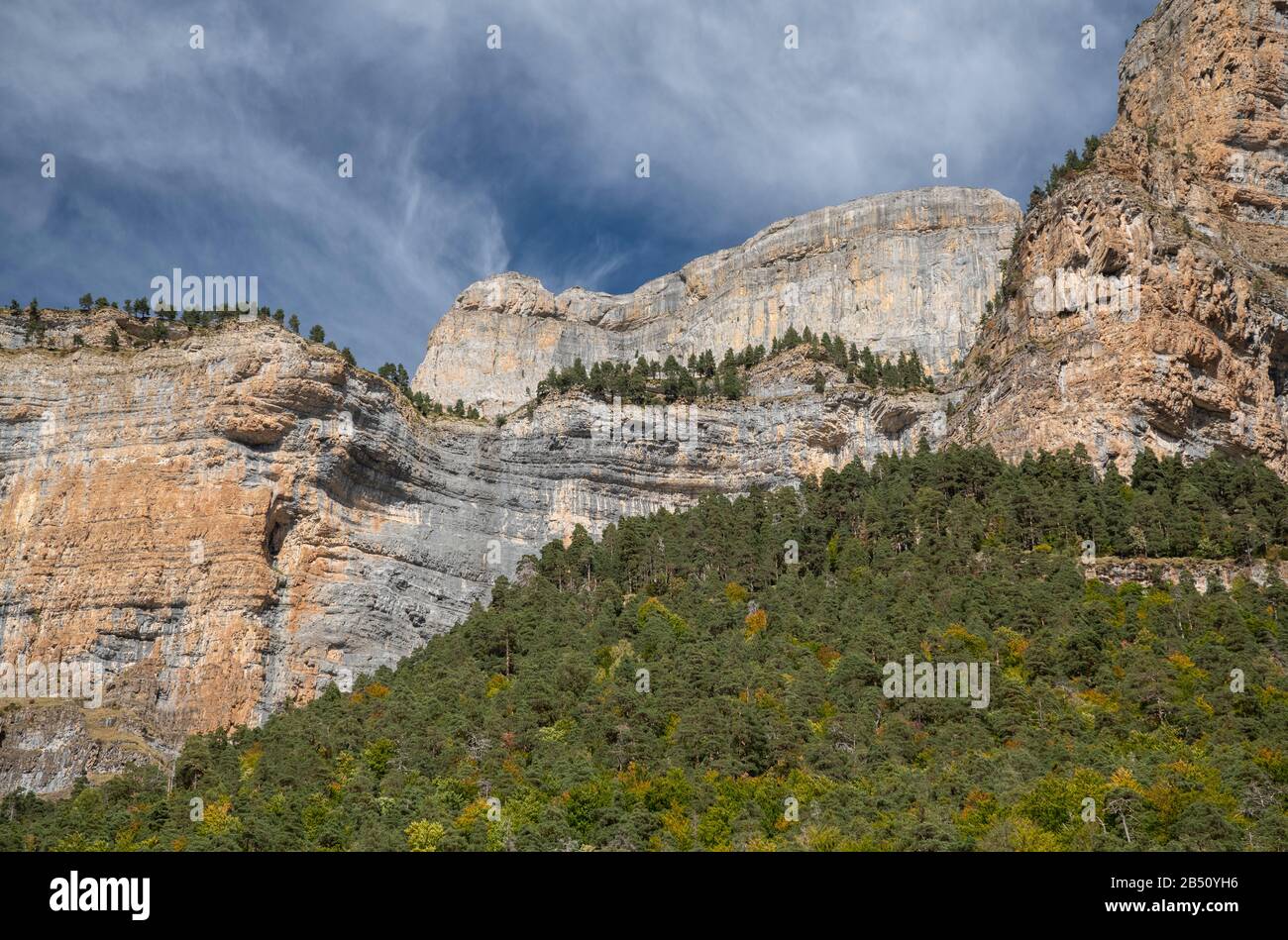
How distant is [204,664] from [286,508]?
376 inches

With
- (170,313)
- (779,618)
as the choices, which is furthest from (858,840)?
(170,313)

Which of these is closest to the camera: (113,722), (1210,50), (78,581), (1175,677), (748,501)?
(1175,677)

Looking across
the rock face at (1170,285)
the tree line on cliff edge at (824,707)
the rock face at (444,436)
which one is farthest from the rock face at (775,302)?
the tree line on cliff edge at (824,707)

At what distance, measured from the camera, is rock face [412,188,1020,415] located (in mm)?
108875

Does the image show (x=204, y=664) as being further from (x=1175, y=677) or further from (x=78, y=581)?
(x=1175, y=677)

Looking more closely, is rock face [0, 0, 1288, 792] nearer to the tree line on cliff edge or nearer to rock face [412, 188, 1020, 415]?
the tree line on cliff edge

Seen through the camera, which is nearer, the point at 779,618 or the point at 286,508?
the point at 779,618

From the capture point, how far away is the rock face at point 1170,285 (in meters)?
76.6

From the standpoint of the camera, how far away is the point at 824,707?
51.4 m

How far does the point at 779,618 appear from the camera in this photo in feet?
196

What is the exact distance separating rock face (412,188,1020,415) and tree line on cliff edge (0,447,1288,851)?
37490 mm

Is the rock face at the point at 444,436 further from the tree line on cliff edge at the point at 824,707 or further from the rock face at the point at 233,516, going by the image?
the tree line on cliff edge at the point at 824,707

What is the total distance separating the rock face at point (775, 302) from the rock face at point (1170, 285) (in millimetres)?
16611

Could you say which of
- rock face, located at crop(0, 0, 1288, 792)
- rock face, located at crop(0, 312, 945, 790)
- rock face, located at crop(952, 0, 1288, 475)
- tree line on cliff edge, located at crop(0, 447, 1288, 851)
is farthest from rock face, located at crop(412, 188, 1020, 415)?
tree line on cliff edge, located at crop(0, 447, 1288, 851)
